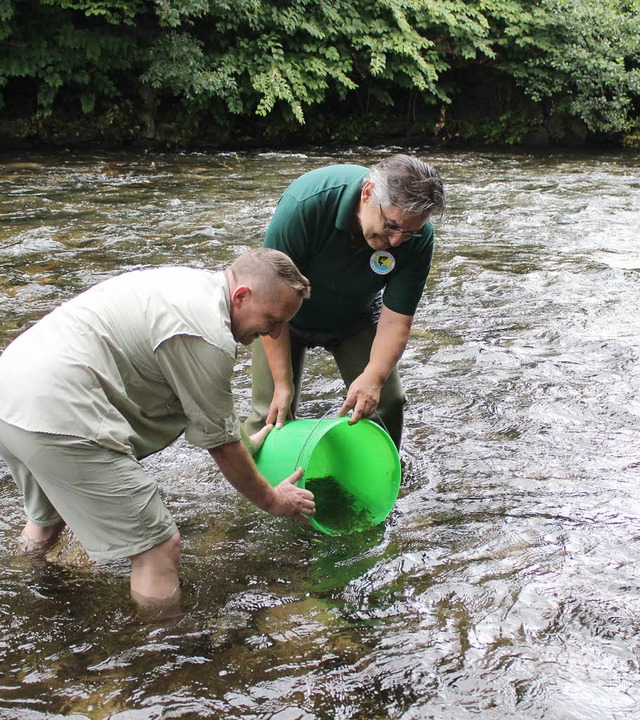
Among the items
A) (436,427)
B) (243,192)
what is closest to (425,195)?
(436,427)

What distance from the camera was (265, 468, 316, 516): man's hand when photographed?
9.16 feet

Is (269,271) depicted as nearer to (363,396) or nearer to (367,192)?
(367,192)

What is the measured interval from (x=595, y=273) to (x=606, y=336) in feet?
A: 5.24

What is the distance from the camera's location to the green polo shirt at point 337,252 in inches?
123

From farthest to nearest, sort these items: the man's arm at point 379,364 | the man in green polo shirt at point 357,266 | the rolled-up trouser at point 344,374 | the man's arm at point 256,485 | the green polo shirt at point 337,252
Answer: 1. the rolled-up trouser at point 344,374
2. the man's arm at point 379,364
3. the green polo shirt at point 337,252
4. the man in green polo shirt at point 357,266
5. the man's arm at point 256,485

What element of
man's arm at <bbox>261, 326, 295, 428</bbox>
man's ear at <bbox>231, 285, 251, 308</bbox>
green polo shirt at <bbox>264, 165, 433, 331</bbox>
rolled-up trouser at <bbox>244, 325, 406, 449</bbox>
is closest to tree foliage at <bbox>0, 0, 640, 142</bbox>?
rolled-up trouser at <bbox>244, 325, 406, 449</bbox>

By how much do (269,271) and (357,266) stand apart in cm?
88

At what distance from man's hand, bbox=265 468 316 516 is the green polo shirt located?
81 cm

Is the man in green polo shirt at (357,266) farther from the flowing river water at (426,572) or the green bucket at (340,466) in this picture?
the flowing river water at (426,572)

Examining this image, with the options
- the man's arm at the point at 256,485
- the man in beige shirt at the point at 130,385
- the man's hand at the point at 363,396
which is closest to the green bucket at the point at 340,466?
the man's hand at the point at 363,396

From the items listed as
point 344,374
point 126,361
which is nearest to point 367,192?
point 344,374

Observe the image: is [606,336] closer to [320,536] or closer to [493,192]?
[320,536]

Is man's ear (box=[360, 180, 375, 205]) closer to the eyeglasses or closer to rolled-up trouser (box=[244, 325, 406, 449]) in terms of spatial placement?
the eyeglasses

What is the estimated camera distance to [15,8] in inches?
469
